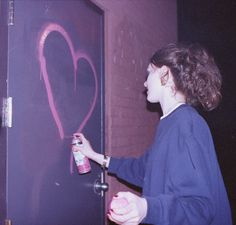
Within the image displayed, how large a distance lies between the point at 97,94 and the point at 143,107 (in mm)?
1148

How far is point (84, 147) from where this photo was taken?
6.64 ft

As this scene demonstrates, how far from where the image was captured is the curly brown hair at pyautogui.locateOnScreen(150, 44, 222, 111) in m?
1.72

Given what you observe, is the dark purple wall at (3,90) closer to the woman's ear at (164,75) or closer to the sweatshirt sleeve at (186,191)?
the sweatshirt sleeve at (186,191)

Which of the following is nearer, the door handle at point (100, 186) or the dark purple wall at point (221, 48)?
the door handle at point (100, 186)

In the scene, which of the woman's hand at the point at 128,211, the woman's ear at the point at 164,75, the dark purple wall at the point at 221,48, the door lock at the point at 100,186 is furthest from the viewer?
the dark purple wall at the point at 221,48

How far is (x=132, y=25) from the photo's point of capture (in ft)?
10.1

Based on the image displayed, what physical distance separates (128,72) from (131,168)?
1.14 m

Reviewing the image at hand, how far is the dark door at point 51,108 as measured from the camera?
1.43 metres

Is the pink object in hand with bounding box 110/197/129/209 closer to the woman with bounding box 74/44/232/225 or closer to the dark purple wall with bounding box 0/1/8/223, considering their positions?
the woman with bounding box 74/44/232/225

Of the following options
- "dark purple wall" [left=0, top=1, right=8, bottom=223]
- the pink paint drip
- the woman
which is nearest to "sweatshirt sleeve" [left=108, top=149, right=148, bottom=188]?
the woman

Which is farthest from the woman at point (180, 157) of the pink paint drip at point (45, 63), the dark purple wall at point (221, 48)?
the dark purple wall at point (221, 48)

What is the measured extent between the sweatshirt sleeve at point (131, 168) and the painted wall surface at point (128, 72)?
0.29 m

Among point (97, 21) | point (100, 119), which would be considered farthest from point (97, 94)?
point (97, 21)

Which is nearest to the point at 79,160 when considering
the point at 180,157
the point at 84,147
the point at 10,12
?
the point at 84,147
